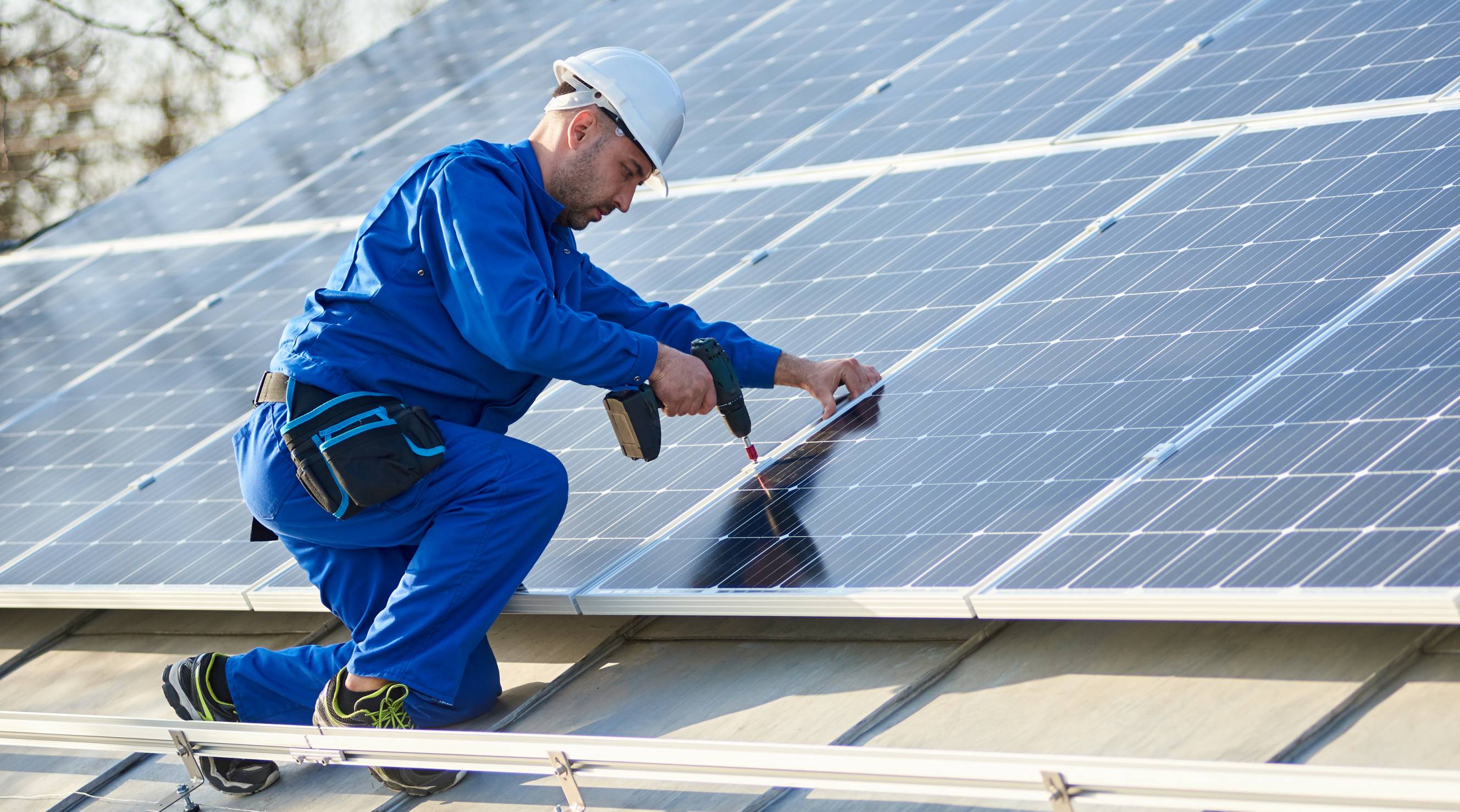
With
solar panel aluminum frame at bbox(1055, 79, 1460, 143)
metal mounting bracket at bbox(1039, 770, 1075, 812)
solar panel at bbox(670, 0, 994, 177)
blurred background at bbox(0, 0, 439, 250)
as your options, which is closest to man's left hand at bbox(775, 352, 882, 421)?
solar panel aluminum frame at bbox(1055, 79, 1460, 143)

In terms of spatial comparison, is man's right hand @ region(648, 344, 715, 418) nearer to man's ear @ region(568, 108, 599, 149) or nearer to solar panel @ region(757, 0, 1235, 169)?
man's ear @ region(568, 108, 599, 149)

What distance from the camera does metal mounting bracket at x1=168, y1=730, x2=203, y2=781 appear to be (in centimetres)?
518

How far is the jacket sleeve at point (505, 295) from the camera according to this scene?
501 cm

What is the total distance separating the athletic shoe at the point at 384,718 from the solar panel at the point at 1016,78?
154 inches

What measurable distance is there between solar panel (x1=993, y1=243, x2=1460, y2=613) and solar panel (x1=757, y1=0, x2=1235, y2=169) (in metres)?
2.85

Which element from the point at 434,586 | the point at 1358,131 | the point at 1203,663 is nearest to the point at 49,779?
the point at 434,586

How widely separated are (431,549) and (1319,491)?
8.71ft

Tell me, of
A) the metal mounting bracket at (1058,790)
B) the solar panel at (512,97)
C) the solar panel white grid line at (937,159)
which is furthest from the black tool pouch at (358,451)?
the solar panel at (512,97)

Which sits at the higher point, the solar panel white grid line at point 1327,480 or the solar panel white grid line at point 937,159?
the solar panel white grid line at point 937,159

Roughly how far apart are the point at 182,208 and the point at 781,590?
8291 millimetres

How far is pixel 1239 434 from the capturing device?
4.66 m

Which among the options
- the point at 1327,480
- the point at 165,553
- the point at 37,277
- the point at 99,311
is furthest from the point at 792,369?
the point at 37,277

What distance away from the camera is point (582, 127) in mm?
5355

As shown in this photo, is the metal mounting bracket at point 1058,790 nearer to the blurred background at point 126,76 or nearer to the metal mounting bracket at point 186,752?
the metal mounting bracket at point 186,752
